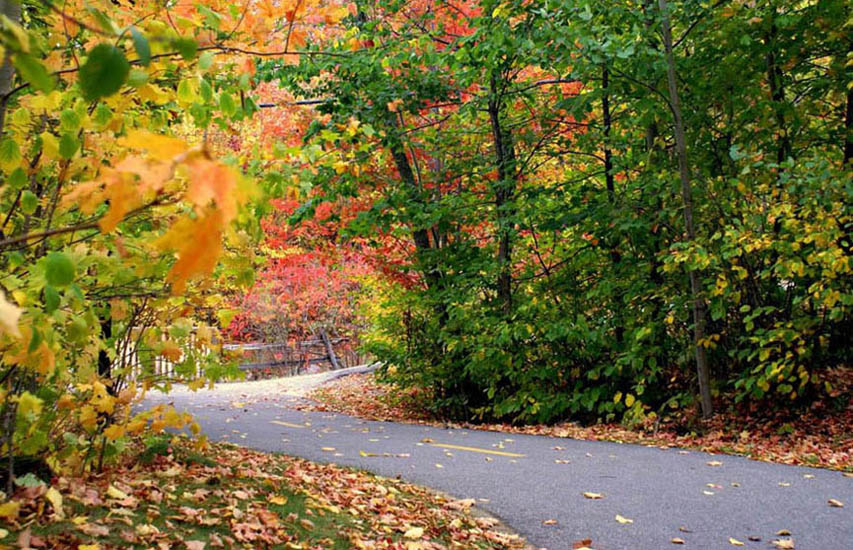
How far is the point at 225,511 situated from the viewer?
429 cm

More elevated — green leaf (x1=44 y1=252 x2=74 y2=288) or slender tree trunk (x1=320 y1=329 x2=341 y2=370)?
slender tree trunk (x1=320 y1=329 x2=341 y2=370)

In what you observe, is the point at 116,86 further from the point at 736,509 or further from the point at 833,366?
the point at 833,366

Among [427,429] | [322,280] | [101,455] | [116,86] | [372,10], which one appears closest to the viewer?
[116,86]

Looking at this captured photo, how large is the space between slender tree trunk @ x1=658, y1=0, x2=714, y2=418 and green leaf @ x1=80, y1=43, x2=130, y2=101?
325 inches

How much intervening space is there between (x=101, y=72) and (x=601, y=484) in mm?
5563

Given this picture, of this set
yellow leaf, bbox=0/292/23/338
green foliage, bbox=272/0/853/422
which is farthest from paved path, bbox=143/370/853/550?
yellow leaf, bbox=0/292/23/338

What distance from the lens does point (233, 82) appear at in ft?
12.3

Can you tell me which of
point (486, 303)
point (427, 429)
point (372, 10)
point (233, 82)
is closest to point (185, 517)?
point (233, 82)

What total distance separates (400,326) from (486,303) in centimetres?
204

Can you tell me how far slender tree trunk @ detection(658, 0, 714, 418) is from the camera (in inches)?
348

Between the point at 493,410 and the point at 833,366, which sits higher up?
the point at 833,366

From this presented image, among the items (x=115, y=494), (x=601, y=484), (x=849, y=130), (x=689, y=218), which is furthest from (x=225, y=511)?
(x=849, y=130)

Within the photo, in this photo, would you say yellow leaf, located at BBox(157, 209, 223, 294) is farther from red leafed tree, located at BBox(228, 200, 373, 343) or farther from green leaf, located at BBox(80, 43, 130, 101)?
red leafed tree, located at BBox(228, 200, 373, 343)

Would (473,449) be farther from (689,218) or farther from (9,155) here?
(9,155)
